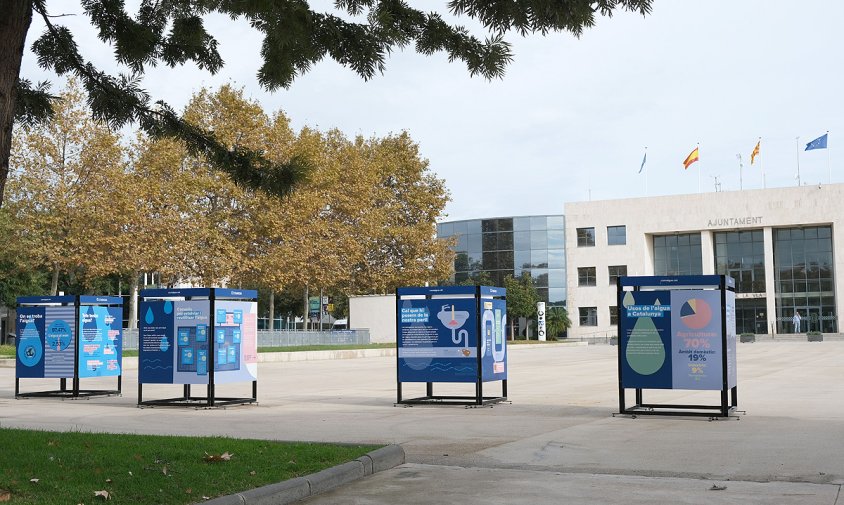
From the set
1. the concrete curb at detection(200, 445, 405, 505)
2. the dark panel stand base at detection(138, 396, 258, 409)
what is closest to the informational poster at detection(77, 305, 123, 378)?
the dark panel stand base at detection(138, 396, 258, 409)

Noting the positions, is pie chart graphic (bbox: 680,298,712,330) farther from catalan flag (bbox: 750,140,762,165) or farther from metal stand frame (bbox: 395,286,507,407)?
catalan flag (bbox: 750,140,762,165)

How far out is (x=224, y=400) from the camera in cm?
1747

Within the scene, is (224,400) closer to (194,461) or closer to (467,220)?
(194,461)

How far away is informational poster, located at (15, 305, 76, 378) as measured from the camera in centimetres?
1883

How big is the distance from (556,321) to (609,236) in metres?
10.6

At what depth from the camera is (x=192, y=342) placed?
662 inches

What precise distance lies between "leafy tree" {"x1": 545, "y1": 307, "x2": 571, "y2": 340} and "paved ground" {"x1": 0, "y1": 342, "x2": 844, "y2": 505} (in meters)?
68.1

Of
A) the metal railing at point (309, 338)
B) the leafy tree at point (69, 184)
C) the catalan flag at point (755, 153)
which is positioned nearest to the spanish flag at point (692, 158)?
the catalan flag at point (755, 153)

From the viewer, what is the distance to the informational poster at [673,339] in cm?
1417

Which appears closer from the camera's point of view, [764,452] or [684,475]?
[684,475]

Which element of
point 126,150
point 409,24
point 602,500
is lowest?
point 602,500

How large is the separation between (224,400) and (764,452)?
10.4 metres

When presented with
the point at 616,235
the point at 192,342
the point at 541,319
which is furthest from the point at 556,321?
the point at 192,342

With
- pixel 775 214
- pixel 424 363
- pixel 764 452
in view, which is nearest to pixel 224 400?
pixel 424 363
